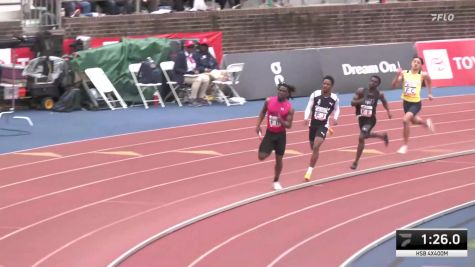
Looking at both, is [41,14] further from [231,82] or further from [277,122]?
[277,122]

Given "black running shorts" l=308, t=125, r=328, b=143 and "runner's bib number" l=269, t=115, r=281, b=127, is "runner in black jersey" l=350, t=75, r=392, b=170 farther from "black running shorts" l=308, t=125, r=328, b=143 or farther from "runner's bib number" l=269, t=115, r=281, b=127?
"runner's bib number" l=269, t=115, r=281, b=127

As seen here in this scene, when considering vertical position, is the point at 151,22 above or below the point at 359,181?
above

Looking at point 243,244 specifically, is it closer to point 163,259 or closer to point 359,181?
point 163,259

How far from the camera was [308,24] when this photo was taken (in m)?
32.5

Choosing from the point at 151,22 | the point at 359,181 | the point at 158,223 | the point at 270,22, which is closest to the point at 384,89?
the point at 270,22

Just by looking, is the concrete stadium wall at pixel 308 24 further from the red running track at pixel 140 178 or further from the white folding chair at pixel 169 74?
the red running track at pixel 140 178

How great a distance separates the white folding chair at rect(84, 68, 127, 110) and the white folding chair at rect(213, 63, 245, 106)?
2.38 meters

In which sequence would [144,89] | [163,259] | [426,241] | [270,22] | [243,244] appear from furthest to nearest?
1. [270,22]
2. [144,89]
3. [243,244]
4. [163,259]
5. [426,241]

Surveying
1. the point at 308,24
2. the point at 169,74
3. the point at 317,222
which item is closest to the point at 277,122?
the point at 317,222

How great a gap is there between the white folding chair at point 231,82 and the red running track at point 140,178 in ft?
8.90

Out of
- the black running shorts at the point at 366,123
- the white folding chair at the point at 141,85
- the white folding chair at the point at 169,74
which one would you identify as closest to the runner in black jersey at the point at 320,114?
the black running shorts at the point at 366,123

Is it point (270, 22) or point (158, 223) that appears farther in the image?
point (270, 22)

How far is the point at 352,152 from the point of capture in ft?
67.2

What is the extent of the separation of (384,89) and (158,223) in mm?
16948
